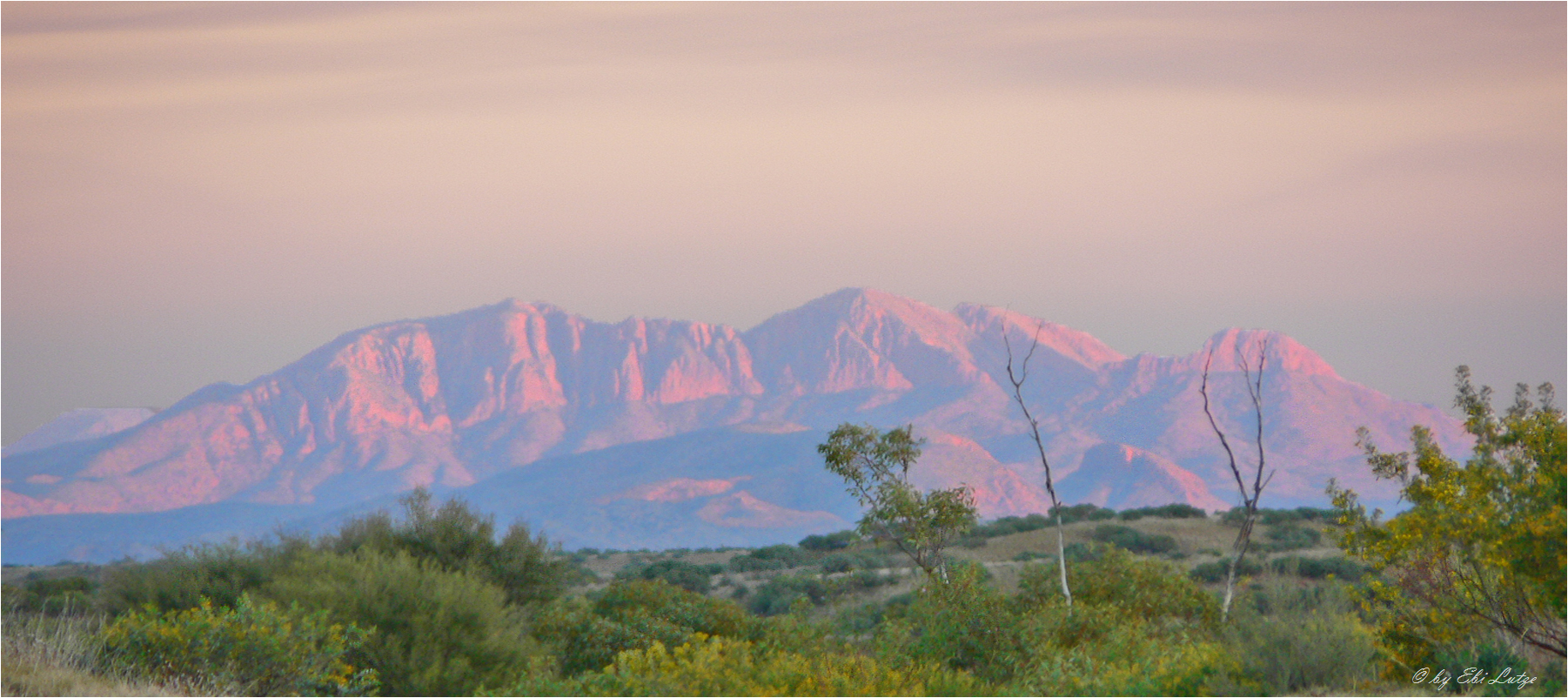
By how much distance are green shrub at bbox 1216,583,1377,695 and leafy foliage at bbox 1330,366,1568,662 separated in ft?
2.65

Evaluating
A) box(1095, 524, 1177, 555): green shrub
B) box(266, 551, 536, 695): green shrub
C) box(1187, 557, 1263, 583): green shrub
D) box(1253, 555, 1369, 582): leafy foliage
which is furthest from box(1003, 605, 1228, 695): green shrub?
box(1095, 524, 1177, 555): green shrub

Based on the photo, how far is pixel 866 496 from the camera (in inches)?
795

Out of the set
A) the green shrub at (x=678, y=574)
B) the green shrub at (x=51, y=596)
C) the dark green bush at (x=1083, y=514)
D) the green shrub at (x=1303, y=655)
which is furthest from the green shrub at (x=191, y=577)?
the dark green bush at (x=1083, y=514)

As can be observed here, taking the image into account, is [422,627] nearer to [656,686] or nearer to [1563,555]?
[656,686]

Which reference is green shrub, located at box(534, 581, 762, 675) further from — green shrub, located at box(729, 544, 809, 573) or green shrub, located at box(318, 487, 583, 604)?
green shrub, located at box(729, 544, 809, 573)

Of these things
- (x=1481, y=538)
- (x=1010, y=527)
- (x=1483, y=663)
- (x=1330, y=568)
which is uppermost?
(x=1010, y=527)

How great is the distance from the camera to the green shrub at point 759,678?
481 inches

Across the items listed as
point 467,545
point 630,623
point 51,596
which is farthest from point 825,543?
point 630,623

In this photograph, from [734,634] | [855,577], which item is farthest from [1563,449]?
[855,577]

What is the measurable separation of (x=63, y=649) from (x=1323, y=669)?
12555 mm

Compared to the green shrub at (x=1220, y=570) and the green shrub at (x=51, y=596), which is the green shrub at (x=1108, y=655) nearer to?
the green shrub at (x=51, y=596)

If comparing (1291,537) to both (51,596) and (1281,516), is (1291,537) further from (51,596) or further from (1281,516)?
(51,596)

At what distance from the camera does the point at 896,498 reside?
63.9ft

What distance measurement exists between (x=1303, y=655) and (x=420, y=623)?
10897mm
